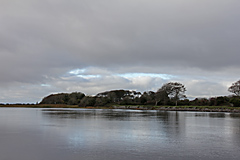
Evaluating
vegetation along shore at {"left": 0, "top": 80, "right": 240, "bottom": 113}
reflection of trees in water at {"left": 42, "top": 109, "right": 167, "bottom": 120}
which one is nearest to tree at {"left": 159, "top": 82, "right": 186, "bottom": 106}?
vegetation along shore at {"left": 0, "top": 80, "right": 240, "bottom": 113}

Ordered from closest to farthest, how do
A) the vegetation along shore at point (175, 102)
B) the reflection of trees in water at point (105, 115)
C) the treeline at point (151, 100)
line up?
the reflection of trees in water at point (105, 115)
the vegetation along shore at point (175, 102)
the treeline at point (151, 100)

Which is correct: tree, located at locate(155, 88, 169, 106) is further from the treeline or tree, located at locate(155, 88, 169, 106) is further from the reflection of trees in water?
the reflection of trees in water

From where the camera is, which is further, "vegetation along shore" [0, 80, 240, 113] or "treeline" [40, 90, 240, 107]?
"treeline" [40, 90, 240, 107]

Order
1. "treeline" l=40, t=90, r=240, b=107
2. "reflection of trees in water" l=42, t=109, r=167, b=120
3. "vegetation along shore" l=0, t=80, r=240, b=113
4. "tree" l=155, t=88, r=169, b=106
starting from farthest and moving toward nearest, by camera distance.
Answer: "tree" l=155, t=88, r=169, b=106 < "treeline" l=40, t=90, r=240, b=107 < "vegetation along shore" l=0, t=80, r=240, b=113 < "reflection of trees in water" l=42, t=109, r=167, b=120

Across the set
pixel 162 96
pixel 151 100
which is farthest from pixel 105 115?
pixel 151 100

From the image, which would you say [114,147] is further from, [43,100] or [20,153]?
[43,100]

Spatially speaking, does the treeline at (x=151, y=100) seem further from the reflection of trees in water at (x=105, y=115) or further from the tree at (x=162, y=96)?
the reflection of trees in water at (x=105, y=115)

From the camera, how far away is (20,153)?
35.3ft

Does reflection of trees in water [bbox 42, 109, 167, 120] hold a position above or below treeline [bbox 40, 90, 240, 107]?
below

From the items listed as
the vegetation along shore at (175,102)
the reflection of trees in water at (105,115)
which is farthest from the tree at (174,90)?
the reflection of trees in water at (105,115)

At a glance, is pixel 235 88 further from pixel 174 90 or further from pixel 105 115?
pixel 105 115

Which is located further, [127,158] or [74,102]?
[74,102]

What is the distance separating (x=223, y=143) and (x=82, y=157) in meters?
8.91

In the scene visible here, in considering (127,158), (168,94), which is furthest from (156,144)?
(168,94)
